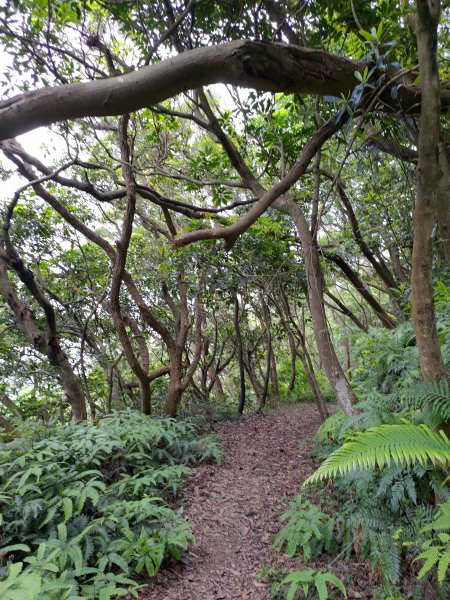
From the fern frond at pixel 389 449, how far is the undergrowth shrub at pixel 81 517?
1.66 m

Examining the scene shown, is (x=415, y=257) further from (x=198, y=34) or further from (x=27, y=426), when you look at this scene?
(x=27, y=426)

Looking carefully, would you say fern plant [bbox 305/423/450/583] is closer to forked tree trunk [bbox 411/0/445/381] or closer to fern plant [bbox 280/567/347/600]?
fern plant [bbox 280/567/347/600]

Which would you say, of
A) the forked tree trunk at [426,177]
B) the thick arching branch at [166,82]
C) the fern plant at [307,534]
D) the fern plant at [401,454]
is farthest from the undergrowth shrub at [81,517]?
the forked tree trunk at [426,177]

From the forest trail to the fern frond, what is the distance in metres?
1.46

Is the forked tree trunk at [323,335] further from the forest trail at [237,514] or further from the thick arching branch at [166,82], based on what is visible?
the thick arching branch at [166,82]

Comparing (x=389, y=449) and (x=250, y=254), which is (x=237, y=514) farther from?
(x=250, y=254)

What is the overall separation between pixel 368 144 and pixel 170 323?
6.96 m

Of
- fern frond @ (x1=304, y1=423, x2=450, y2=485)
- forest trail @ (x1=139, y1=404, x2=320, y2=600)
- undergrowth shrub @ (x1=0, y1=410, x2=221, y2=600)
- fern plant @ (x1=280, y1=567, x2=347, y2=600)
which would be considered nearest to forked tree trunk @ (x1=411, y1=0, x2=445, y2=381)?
fern frond @ (x1=304, y1=423, x2=450, y2=485)

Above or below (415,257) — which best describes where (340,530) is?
below

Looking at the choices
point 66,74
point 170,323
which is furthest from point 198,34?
point 170,323

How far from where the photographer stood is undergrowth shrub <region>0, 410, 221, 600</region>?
241 cm

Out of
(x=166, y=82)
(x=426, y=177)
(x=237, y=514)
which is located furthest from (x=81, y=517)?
(x=426, y=177)

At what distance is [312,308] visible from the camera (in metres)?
4.45

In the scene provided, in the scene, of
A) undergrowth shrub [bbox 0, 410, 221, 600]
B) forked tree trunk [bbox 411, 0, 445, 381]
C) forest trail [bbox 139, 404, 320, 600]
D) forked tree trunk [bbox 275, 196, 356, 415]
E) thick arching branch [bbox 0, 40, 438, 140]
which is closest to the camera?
thick arching branch [bbox 0, 40, 438, 140]
